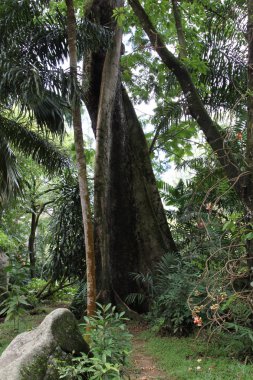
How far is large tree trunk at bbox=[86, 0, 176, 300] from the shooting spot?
30.5 ft

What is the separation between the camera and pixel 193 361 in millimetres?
5445

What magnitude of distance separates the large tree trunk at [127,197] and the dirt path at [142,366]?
2.05 meters

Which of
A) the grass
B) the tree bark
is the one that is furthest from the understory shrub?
the tree bark

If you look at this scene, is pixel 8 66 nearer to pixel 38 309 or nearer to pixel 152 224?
pixel 152 224

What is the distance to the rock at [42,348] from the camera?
3893 mm

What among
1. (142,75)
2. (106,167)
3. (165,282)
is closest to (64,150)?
(106,167)

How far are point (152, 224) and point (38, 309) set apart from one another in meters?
3.69

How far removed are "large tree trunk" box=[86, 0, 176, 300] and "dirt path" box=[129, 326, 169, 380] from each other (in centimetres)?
205

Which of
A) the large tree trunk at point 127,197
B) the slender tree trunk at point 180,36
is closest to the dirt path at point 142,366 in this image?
the large tree trunk at point 127,197

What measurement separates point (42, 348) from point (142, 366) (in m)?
1.98

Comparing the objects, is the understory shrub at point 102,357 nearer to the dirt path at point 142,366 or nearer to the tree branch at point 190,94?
the dirt path at point 142,366

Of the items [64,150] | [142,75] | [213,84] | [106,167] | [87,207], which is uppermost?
[142,75]

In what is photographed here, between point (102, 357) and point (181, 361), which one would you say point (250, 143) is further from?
point (102, 357)

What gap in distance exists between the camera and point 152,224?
9.45 m
